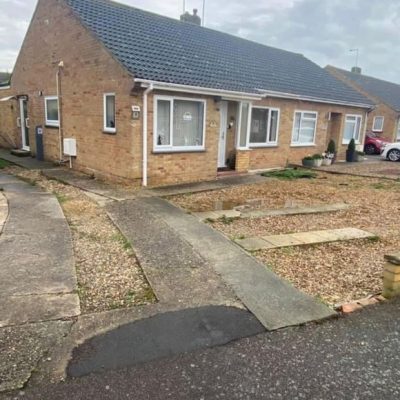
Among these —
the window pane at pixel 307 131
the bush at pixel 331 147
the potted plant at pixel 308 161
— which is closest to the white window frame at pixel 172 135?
the potted plant at pixel 308 161

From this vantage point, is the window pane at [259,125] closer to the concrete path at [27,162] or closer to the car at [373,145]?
the concrete path at [27,162]

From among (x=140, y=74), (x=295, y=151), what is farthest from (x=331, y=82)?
(x=140, y=74)

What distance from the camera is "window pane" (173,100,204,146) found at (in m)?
10.8

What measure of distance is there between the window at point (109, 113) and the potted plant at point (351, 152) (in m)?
12.6

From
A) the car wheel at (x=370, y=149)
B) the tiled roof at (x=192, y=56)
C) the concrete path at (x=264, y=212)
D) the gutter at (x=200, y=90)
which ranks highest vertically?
the tiled roof at (x=192, y=56)

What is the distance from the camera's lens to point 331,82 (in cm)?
1922

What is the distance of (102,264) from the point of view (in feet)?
16.0

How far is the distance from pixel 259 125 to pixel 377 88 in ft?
84.3

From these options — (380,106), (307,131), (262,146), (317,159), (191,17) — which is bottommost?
(317,159)

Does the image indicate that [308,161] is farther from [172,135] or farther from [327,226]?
[327,226]

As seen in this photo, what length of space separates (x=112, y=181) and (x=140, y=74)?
3.10 m

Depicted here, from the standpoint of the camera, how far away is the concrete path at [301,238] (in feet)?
18.8

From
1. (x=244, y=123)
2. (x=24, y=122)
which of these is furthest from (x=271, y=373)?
(x=24, y=122)

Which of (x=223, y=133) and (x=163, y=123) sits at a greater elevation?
(x=163, y=123)
